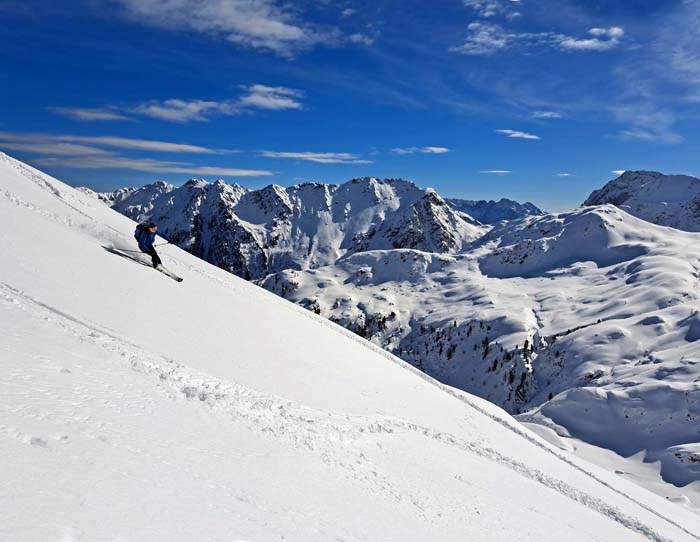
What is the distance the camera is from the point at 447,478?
12766 millimetres

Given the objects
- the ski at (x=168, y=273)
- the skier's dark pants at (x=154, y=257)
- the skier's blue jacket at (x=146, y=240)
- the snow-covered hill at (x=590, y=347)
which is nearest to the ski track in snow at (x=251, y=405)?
→ the ski at (x=168, y=273)

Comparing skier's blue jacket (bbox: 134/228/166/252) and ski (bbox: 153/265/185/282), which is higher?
skier's blue jacket (bbox: 134/228/166/252)

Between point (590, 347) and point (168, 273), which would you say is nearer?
point (168, 273)

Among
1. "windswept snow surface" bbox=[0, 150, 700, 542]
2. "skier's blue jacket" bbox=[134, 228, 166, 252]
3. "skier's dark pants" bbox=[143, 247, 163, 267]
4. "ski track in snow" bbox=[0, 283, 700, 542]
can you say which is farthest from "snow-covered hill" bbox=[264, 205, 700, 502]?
A: "skier's blue jacket" bbox=[134, 228, 166, 252]

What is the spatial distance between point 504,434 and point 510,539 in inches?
548

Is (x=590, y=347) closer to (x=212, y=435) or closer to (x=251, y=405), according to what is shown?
(x=251, y=405)

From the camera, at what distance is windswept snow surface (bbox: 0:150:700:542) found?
→ 6090 mm

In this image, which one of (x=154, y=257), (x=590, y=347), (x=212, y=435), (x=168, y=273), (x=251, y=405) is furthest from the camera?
(x=590, y=347)

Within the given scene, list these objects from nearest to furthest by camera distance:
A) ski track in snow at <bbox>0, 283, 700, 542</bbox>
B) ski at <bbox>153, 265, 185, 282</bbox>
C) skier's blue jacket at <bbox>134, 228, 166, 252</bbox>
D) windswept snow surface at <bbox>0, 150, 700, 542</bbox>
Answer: windswept snow surface at <bbox>0, 150, 700, 542</bbox> < ski track in snow at <bbox>0, 283, 700, 542</bbox> < ski at <bbox>153, 265, 185, 282</bbox> < skier's blue jacket at <bbox>134, 228, 166, 252</bbox>

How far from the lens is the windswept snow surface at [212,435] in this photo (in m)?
6.09

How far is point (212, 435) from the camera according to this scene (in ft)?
29.8

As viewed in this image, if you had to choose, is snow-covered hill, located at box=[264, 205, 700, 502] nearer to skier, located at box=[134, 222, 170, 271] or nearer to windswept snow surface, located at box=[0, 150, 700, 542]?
windswept snow surface, located at box=[0, 150, 700, 542]

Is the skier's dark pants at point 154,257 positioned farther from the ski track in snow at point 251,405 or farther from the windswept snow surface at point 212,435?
the ski track in snow at point 251,405

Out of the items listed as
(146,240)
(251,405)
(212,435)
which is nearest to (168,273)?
(146,240)
